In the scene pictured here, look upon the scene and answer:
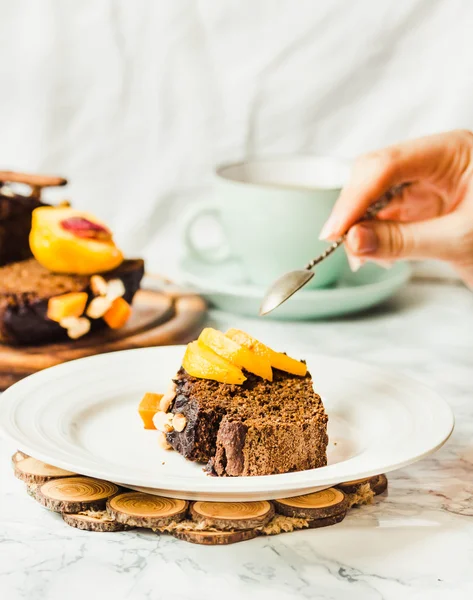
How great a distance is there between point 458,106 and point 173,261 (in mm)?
765

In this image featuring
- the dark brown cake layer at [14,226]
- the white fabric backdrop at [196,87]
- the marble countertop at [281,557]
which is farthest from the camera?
the white fabric backdrop at [196,87]

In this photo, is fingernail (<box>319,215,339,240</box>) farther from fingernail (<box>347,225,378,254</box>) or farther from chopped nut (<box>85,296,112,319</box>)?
chopped nut (<box>85,296,112,319</box>)

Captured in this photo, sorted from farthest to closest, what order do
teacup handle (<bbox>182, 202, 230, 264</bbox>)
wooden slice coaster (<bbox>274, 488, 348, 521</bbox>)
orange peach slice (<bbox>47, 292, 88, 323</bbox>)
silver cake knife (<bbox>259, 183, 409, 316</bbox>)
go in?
1. teacup handle (<bbox>182, 202, 230, 264</bbox>)
2. orange peach slice (<bbox>47, 292, 88, 323</bbox>)
3. silver cake knife (<bbox>259, 183, 409, 316</bbox>)
4. wooden slice coaster (<bbox>274, 488, 348, 521</bbox>)

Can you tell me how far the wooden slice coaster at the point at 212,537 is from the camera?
89 centimetres

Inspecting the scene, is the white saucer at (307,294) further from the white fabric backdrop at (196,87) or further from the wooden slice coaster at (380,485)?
the wooden slice coaster at (380,485)

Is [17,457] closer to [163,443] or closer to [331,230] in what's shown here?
[163,443]

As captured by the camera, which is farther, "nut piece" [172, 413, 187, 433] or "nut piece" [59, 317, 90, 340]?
"nut piece" [59, 317, 90, 340]

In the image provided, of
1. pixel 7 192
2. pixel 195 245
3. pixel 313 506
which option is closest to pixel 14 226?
pixel 7 192

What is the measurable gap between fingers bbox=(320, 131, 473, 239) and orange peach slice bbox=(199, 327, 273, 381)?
38cm

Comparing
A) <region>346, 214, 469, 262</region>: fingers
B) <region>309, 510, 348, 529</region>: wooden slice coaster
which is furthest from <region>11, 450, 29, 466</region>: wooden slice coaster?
<region>346, 214, 469, 262</region>: fingers

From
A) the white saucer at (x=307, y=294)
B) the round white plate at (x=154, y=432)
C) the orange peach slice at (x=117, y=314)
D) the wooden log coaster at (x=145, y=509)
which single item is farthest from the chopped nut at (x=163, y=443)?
the white saucer at (x=307, y=294)

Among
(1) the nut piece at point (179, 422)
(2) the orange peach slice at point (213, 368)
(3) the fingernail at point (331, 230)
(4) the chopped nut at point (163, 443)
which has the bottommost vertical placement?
(4) the chopped nut at point (163, 443)

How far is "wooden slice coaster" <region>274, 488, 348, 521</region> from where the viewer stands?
0.93 metres

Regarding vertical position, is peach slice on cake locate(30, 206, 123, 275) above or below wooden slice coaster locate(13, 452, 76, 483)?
above
